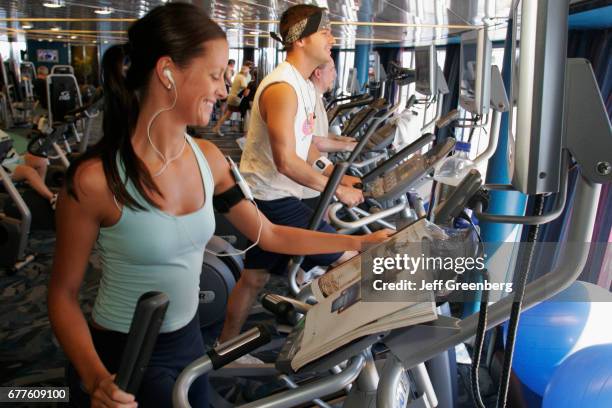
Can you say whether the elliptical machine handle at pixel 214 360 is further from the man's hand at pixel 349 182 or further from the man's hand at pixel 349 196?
the man's hand at pixel 349 182

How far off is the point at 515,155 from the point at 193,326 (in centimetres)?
93

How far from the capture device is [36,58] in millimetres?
14016

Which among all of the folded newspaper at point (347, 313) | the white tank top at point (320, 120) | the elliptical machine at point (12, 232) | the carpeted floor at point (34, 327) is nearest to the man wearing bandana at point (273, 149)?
the white tank top at point (320, 120)

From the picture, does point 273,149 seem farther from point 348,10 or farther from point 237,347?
point 348,10

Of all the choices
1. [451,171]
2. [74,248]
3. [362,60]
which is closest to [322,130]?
[451,171]

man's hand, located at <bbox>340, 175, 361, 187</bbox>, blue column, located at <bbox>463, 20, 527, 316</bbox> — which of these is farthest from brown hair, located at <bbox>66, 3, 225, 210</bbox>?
blue column, located at <bbox>463, 20, 527, 316</bbox>

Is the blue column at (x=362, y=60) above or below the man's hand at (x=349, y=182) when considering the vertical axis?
above

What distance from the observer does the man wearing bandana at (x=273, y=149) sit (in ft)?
8.17

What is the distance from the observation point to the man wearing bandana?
2490 mm

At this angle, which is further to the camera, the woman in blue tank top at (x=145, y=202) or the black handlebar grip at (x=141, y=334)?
the woman in blue tank top at (x=145, y=202)

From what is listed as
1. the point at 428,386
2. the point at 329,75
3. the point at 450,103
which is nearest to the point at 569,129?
the point at 428,386

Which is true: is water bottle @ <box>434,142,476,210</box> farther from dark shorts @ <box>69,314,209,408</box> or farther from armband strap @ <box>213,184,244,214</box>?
dark shorts @ <box>69,314,209,408</box>

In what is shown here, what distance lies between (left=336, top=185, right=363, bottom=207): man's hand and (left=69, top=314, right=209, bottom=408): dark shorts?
3.07 feet

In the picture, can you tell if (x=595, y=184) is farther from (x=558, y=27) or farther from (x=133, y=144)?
(x=133, y=144)
